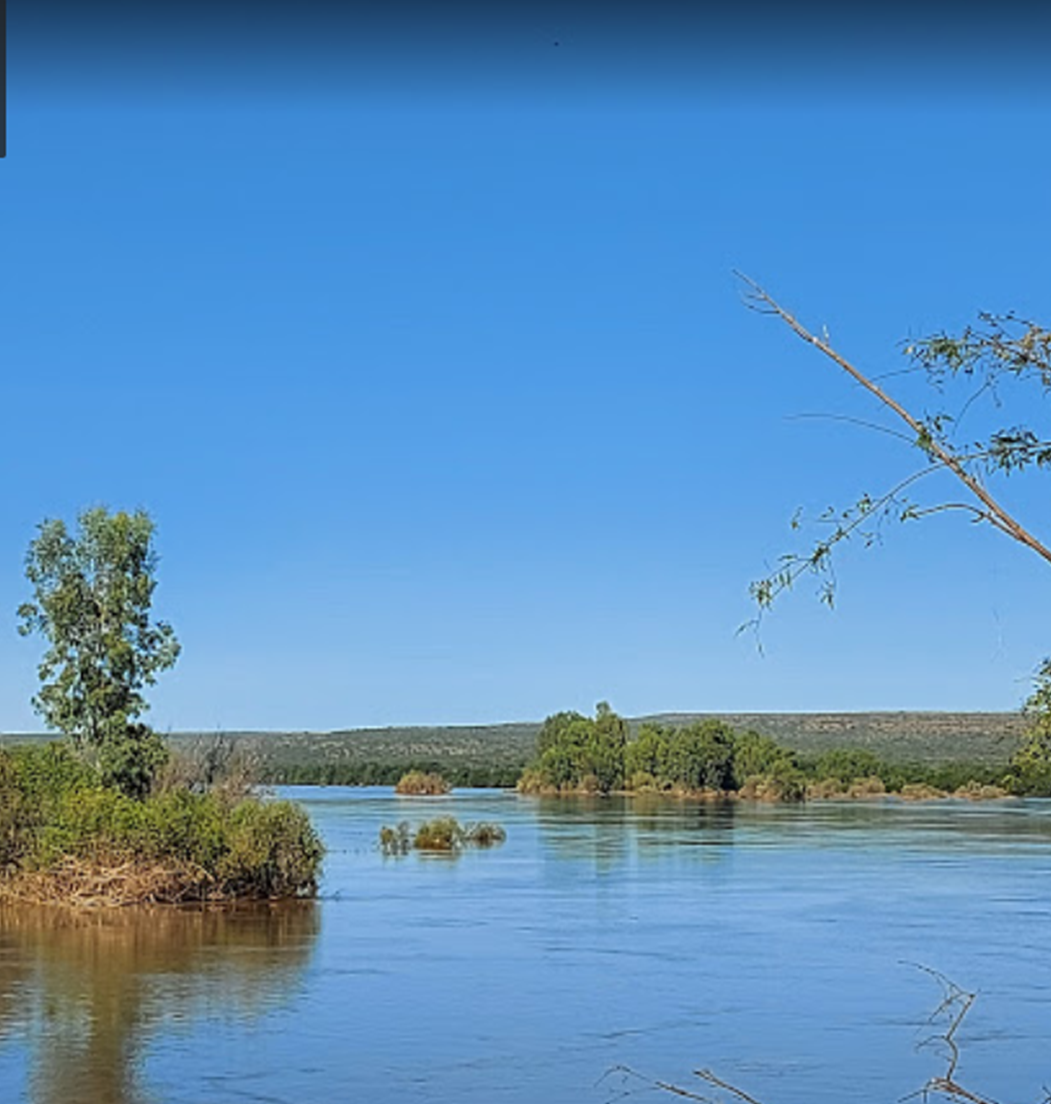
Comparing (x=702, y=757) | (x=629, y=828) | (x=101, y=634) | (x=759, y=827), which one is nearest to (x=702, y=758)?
(x=702, y=757)

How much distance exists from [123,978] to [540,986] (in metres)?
4.56

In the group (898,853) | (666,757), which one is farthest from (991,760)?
(898,853)

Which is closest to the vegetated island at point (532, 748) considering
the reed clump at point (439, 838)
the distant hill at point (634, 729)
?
the distant hill at point (634, 729)

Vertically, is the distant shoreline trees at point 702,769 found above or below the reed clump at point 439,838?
above

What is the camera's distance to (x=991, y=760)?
102 metres

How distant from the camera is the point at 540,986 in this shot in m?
20.1

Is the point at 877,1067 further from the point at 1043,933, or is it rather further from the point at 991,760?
the point at 991,760

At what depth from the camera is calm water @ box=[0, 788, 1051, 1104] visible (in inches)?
591

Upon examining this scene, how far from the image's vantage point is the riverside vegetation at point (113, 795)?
27516mm

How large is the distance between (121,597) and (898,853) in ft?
63.7

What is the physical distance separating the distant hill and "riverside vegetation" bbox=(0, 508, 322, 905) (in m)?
69.2

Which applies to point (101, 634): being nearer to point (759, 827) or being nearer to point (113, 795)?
point (113, 795)

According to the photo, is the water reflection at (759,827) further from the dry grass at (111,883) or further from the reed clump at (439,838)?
the dry grass at (111,883)

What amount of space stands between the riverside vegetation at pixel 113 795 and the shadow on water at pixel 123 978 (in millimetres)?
586
